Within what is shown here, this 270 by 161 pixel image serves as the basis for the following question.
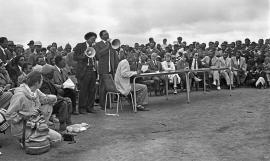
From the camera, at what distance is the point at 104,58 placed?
1045 centimetres

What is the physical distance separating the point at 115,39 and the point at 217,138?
15.6ft

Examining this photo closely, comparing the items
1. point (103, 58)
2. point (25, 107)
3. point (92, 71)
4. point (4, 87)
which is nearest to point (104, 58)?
point (103, 58)

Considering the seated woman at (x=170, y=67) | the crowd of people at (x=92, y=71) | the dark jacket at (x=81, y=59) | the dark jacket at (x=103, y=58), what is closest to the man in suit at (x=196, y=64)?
the crowd of people at (x=92, y=71)

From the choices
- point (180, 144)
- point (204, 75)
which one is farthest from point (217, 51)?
point (180, 144)

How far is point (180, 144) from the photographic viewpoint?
20.9 feet

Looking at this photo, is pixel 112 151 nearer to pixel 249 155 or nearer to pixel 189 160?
pixel 189 160

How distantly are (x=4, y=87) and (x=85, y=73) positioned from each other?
2273 mm

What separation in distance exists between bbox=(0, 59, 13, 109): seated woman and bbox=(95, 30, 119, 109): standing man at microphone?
8.52ft

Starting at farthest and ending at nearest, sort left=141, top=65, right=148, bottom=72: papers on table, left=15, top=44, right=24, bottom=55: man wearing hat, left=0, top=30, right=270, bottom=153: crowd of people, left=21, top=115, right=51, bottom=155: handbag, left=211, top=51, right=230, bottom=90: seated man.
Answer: left=211, top=51, right=230, bottom=90: seated man, left=141, top=65, right=148, bottom=72: papers on table, left=15, top=44, right=24, bottom=55: man wearing hat, left=0, top=30, right=270, bottom=153: crowd of people, left=21, top=115, right=51, bottom=155: handbag

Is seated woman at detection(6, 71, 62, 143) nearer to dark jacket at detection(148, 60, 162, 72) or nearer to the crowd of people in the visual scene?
the crowd of people

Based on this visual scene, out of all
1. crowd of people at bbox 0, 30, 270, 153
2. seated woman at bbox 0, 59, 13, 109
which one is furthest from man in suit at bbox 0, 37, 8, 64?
seated woman at bbox 0, 59, 13, 109

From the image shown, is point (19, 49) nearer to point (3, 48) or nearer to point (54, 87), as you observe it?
point (3, 48)

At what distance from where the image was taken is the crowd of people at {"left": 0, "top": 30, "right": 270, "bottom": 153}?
659cm

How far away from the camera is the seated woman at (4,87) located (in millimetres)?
7453
